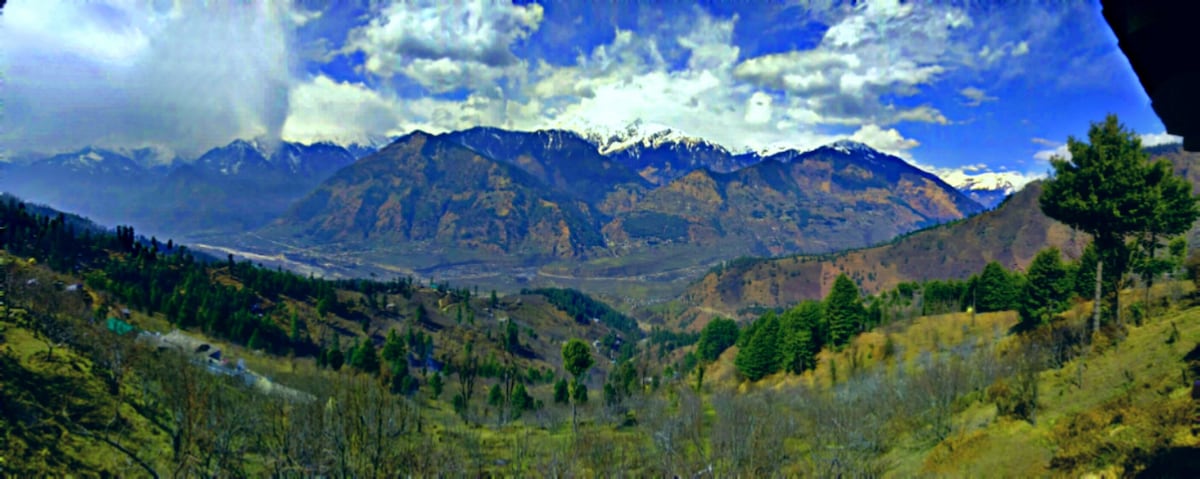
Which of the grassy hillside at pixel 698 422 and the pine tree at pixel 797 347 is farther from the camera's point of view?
the pine tree at pixel 797 347

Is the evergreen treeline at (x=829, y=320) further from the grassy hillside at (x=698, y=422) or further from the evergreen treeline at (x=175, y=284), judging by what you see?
the evergreen treeline at (x=175, y=284)

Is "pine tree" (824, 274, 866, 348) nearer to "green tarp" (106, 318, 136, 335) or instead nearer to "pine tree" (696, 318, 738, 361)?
"pine tree" (696, 318, 738, 361)

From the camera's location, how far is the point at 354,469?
2567 centimetres

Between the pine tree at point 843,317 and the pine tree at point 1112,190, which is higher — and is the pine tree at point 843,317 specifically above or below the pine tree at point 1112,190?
below

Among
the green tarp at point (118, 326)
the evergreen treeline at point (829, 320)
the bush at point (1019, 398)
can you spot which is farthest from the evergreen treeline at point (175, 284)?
the bush at point (1019, 398)

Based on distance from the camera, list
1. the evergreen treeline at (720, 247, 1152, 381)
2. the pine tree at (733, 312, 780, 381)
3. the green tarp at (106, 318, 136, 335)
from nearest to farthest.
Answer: the evergreen treeline at (720, 247, 1152, 381)
the green tarp at (106, 318, 136, 335)
the pine tree at (733, 312, 780, 381)

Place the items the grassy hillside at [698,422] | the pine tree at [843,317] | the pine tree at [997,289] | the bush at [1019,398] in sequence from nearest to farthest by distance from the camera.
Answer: the grassy hillside at [698,422], the bush at [1019,398], the pine tree at [997,289], the pine tree at [843,317]

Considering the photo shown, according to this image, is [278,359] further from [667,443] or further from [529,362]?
[667,443]

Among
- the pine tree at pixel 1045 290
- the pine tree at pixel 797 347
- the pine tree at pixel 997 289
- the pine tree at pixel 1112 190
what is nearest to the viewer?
the pine tree at pixel 1112 190

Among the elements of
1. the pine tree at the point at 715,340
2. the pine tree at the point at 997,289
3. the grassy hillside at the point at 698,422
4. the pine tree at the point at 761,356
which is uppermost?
the pine tree at the point at 997,289

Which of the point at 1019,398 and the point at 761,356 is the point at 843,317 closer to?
the point at 761,356

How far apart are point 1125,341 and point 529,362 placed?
156574mm

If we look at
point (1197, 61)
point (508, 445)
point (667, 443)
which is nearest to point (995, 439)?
point (667, 443)

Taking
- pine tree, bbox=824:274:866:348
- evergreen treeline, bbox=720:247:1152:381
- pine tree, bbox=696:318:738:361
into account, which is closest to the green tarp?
evergreen treeline, bbox=720:247:1152:381
